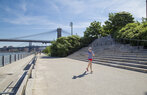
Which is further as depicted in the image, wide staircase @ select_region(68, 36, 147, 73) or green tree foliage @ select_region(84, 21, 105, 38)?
green tree foliage @ select_region(84, 21, 105, 38)

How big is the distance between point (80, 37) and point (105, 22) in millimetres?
7186

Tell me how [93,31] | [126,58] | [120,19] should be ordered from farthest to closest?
[93,31] → [120,19] → [126,58]

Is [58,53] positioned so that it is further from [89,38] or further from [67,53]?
[89,38]

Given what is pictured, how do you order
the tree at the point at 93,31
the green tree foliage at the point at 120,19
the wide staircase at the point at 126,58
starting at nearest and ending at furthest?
the wide staircase at the point at 126,58, the green tree foliage at the point at 120,19, the tree at the point at 93,31

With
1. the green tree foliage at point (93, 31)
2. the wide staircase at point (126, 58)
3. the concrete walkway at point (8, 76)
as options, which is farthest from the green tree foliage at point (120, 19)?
the concrete walkway at point (8, 76)

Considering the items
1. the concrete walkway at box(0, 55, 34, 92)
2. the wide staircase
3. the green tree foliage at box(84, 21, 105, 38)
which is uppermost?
the green tree foliage at box(84, 21, 105, 38)

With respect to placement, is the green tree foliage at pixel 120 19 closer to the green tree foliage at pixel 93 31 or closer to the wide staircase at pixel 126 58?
the green tree foliage at pixel 93 31

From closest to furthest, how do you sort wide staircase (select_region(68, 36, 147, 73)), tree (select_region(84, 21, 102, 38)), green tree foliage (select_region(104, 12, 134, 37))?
wide staircase (select_region(68, 36, 147, 73))
green tree foliage (select_region(104, 12, 134, 37))
tree (select_region(84, 21, 102, 38))

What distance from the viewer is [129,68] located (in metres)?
7.81

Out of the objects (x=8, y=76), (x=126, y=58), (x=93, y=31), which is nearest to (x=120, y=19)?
(x=93, y=31)

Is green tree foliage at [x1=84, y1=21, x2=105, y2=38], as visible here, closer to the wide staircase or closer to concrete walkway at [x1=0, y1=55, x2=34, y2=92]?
the wide staircase

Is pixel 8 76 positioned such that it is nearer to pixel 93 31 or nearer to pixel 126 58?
pixel 126 58

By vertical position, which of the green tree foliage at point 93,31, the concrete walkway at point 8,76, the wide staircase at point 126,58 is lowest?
the concrete walkway at point 8,76

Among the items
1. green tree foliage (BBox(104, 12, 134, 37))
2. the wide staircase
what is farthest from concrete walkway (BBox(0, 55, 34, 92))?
green tree foliage (BBox(104, 12, 134, 37))
